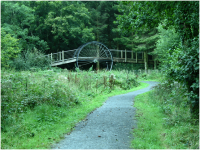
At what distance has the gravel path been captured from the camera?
4273 mm

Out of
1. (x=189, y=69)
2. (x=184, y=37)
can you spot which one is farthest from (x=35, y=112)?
(x=184, y=37)

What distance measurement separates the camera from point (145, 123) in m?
5.84

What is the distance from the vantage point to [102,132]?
16.9 ft

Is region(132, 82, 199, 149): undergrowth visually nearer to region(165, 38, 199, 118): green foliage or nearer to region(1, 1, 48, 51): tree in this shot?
region(165, 38, 199, 118): green foliage

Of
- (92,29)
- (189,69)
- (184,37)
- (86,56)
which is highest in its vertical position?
(92,29)

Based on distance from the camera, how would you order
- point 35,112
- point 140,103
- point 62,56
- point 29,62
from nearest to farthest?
point 35,112 < point 140,103 < point 29,62 < point 62,56

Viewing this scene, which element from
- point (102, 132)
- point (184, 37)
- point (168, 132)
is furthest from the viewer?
point (184, 37)

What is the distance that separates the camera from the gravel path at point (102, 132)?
14.0 feet

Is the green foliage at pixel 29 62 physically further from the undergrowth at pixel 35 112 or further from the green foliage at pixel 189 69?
the green foliage at pixel 189 69

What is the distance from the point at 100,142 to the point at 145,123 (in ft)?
6.51

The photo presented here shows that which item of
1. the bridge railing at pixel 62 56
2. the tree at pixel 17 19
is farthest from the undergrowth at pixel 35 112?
the tree at pixel 17 19

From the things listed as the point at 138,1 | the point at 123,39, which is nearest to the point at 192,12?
the point at 138,1

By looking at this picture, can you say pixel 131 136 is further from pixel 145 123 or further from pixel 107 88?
pixel 107 88

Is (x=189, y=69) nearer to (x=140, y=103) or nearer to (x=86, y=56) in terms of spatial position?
(x=140, y=103)
